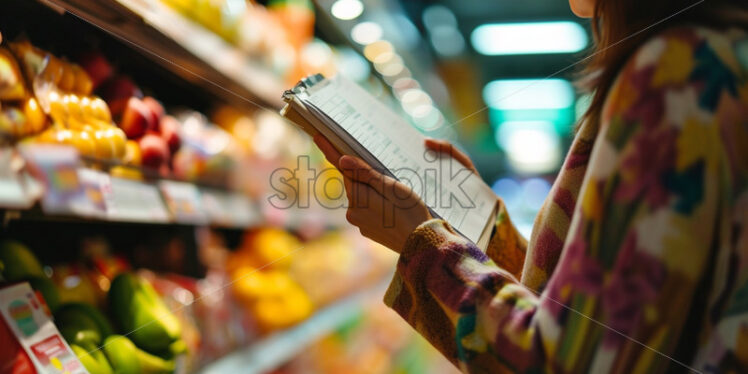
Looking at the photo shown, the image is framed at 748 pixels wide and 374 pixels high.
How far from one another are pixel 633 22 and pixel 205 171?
37.8 inches

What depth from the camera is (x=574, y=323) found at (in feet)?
1.66

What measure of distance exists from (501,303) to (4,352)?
57 cm

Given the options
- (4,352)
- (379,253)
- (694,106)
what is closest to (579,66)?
(694,106)

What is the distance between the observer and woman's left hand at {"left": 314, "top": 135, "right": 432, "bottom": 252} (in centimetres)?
69

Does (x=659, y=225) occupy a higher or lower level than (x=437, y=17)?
lower

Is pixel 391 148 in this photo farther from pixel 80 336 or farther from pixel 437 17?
pixel 437 17

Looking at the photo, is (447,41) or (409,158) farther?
(447,41)

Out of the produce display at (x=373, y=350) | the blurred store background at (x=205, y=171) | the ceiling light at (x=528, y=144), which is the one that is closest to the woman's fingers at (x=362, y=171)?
the blurred store background at (x=205, y=171)

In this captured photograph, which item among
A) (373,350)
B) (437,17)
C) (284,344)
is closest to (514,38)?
(437,17)

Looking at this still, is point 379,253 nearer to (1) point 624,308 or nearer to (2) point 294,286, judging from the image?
(2) point 294,286

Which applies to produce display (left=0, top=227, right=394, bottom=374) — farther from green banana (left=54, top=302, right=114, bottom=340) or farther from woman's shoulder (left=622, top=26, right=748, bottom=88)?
woman's shoulder (left=622, top=26, right=748, bottom=88)

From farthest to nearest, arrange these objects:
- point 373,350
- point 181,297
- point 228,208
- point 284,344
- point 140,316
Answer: point 373,350 < point 284,344 < point 228,208 < point 181,297 < point 140,316

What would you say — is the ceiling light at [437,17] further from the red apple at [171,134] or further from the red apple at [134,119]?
the red apple at [134,119]

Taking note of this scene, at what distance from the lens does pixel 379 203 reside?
715 millimetres
